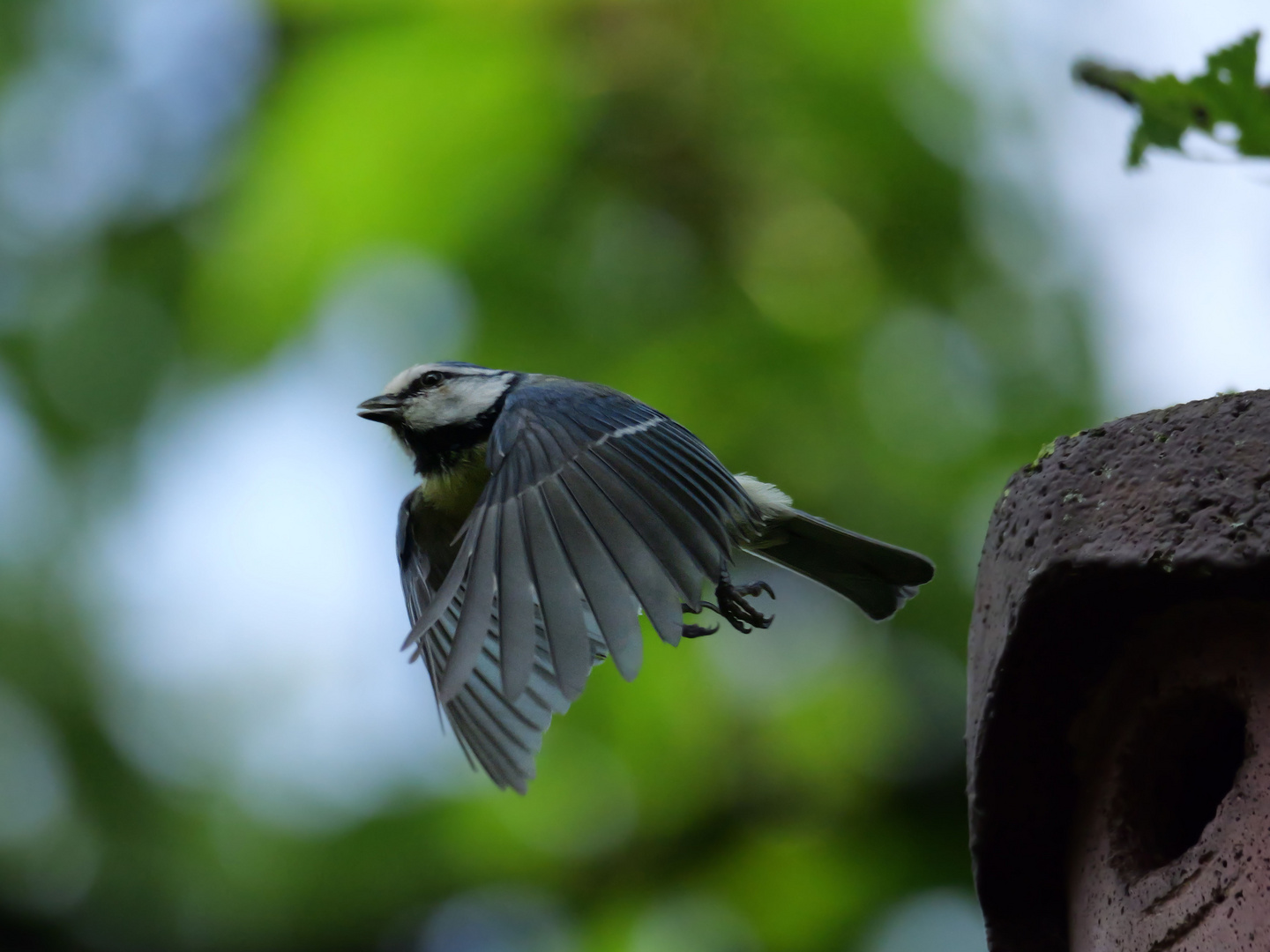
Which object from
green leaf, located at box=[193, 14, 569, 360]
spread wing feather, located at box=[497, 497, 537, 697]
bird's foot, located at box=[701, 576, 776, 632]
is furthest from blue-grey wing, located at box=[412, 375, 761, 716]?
green leaf, located at box=[193, 14, 569, 360]

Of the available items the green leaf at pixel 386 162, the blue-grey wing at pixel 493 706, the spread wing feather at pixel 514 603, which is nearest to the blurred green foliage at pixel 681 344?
the green leaf at pixel 386 162

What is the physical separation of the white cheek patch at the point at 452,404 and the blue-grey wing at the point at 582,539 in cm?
37

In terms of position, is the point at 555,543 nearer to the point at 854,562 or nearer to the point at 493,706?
the point at 493,706

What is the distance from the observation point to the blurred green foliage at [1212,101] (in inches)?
64.1

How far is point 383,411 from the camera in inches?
104

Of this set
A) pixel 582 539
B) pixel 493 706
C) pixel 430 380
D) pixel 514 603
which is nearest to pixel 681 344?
pixel 430 380

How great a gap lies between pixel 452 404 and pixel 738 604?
2.36ft

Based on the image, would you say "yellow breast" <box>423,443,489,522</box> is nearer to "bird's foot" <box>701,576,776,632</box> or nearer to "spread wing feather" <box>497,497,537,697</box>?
"bird's foot" <box>701,576,776,632</box>

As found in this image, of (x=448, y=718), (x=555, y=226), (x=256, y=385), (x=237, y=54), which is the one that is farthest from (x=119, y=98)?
(x=448, y=718)

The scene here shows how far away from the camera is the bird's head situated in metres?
2.57

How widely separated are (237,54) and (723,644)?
2376mm

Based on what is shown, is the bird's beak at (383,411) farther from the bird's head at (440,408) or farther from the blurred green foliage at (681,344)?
the blurred green foliage at (681,344)

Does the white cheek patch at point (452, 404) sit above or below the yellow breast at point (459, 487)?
above

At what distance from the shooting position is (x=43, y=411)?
4.25 meters
